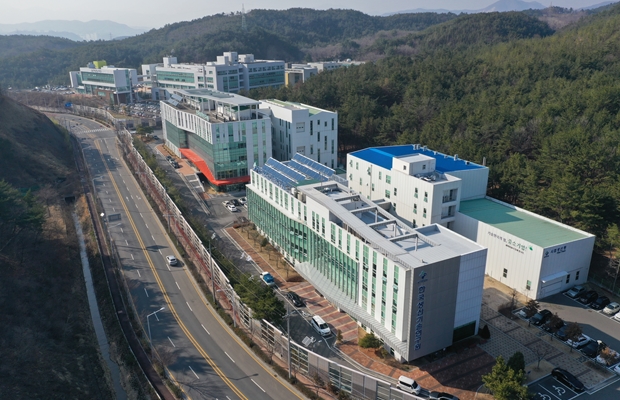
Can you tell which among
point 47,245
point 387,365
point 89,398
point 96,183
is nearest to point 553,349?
point 387,365

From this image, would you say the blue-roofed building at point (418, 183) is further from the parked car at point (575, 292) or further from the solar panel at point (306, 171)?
the parked car at point (575, 292)

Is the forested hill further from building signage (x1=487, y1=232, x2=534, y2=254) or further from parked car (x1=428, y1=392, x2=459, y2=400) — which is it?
parked car (x1=428, y1=392, x2=459, y2=400)

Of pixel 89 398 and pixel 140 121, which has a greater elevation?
pixel 140 121

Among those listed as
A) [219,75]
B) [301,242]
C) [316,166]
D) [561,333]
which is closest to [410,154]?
[316,166]

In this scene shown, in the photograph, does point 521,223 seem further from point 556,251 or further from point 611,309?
point 611,309

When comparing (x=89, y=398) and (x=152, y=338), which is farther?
(x=152, y=338)

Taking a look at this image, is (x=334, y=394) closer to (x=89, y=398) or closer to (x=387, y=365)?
(x=387, y=365)
